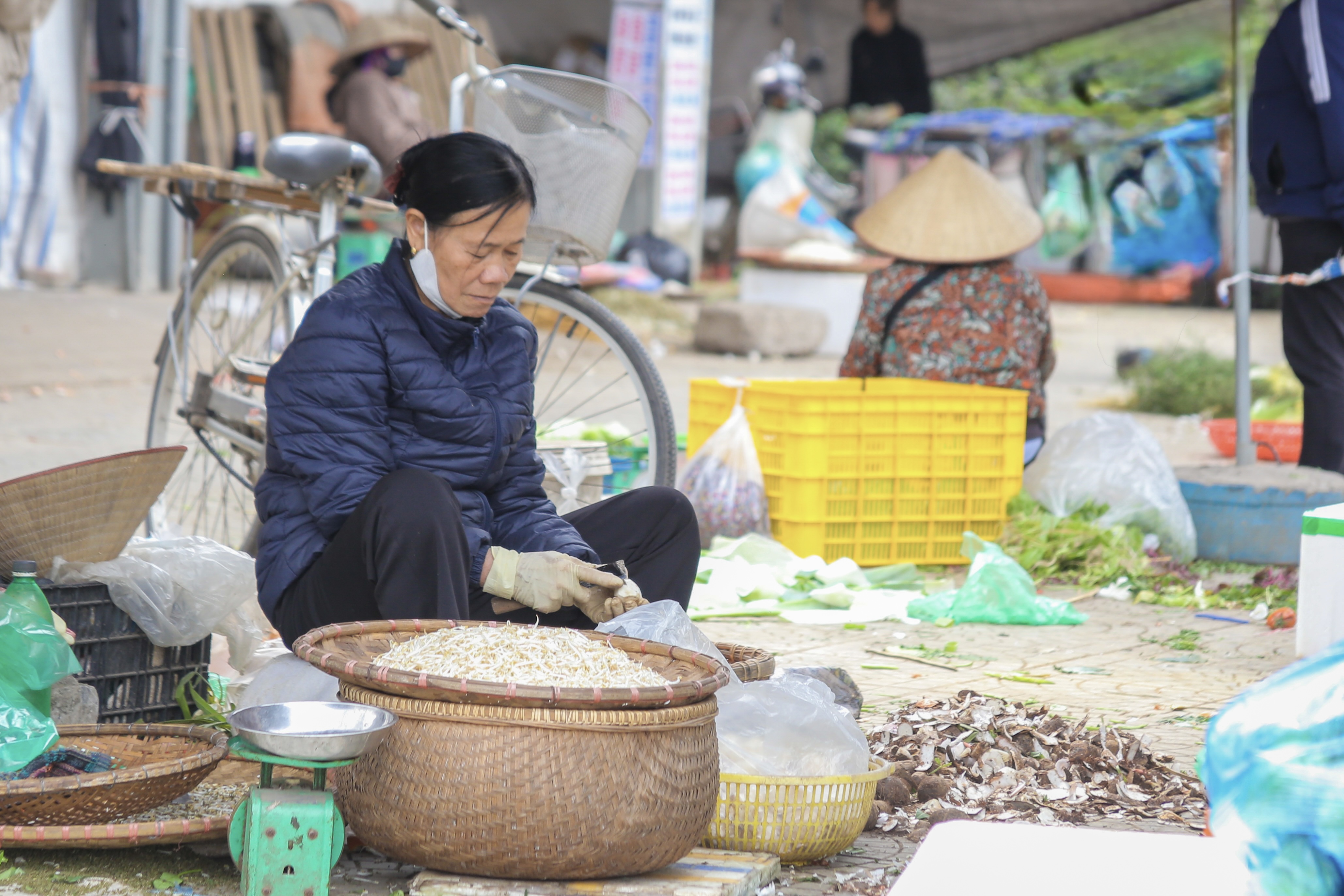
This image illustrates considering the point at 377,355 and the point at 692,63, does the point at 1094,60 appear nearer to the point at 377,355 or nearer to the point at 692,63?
the point at 692,63

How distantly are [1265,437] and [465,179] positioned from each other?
4703 millimetres

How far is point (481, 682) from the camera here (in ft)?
6.31

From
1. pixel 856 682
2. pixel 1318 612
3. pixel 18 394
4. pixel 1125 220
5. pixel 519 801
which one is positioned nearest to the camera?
pixel 519 801

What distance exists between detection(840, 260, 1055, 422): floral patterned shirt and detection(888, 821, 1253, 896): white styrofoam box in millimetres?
3414

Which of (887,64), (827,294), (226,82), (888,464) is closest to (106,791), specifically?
(888,464)

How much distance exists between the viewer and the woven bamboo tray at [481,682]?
1.91 metres

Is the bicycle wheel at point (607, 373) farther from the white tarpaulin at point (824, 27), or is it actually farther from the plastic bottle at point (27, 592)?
the white tarpaulin at point (824, 27)

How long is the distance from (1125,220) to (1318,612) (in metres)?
4.65

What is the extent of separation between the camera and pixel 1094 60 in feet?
42.1

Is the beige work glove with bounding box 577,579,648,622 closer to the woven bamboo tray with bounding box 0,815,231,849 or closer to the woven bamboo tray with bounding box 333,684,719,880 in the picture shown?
the woven bamboo tray with bounding box 333,684,719,880

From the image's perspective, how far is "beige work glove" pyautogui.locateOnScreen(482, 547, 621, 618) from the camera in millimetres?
2545

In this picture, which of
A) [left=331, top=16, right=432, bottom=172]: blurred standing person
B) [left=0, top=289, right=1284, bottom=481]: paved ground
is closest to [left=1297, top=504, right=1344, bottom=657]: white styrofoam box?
[left=0, top=289, right=1284, bottom=481]: paved ground

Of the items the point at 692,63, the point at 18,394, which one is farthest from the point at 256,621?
→ the point at 692,63

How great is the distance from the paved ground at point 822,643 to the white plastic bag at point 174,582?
0.58 m
